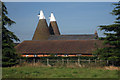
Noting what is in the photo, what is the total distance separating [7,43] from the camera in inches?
745

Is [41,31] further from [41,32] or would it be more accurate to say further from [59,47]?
[59,47]

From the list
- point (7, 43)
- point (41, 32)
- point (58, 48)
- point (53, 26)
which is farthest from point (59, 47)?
point (53, 26)

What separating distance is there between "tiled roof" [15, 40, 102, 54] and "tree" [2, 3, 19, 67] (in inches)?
544

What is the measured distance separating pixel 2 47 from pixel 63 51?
49.2ft

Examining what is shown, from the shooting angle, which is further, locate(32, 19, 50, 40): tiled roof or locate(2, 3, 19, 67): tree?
locate(32, 19, 50, 40): tiled roof

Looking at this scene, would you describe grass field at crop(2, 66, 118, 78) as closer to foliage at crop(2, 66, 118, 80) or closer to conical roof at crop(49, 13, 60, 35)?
foliage at crop(2, 66, 118, 80)

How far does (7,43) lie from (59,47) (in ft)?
53.5

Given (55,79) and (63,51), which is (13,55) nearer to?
(55,79)

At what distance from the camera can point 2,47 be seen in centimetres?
1898

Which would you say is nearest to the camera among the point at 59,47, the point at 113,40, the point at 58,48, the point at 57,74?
the point at 57,74

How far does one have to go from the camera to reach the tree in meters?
18.6

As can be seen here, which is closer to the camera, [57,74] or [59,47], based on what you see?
[57,74]

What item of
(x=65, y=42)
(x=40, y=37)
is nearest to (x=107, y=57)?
(x=65, y=42)

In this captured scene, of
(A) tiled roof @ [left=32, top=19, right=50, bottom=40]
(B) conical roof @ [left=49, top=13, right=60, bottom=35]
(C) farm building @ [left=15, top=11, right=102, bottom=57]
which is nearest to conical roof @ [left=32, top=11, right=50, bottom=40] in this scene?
(A) tiled roof @ [left=32, top=19, right=50, bottom=40]
